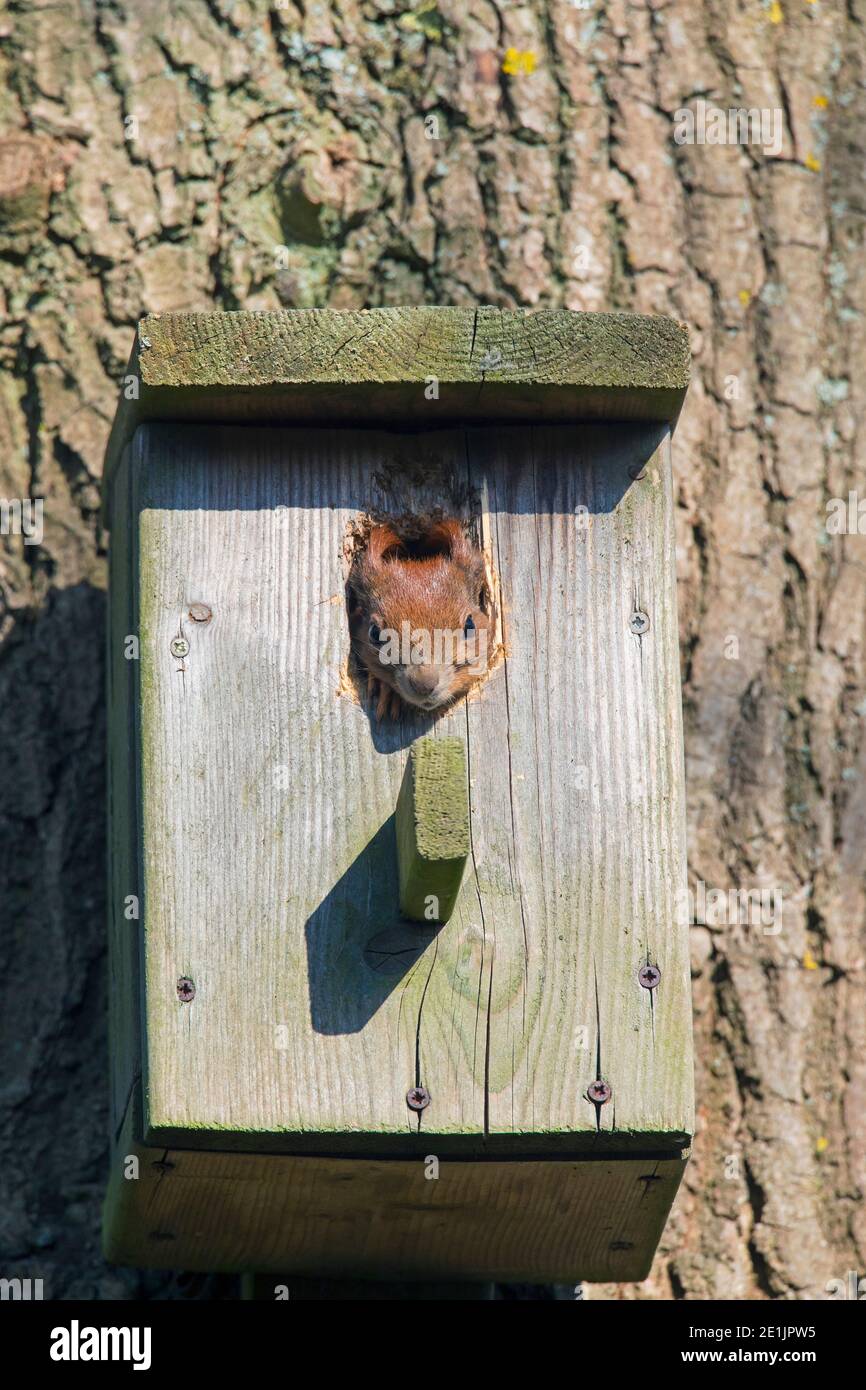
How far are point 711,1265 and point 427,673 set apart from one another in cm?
170

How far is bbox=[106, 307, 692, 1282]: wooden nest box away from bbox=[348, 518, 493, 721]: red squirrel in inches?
2.1

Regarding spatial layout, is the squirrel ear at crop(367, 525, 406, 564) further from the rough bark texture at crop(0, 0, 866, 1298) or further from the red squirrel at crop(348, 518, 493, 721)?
the rough bark texture at crop(0, 0, 866, 1298)

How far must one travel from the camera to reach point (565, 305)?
15.2ft

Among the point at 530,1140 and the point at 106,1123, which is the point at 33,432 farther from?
the point at 530,1140

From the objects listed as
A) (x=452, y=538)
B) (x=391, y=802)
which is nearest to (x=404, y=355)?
(x=452, y=538)

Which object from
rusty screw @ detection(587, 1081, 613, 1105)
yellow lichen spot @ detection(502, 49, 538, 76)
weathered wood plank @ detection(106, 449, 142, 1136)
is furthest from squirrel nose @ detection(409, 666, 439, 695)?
yellow lichen spot @ detection(502, 49, 538, 76)

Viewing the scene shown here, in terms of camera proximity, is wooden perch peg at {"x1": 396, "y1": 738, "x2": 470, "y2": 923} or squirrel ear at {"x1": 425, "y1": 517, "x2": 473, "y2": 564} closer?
wooden perch peg at {"x1": 396, "y1": 738, "x2": 470, "y2": 923}

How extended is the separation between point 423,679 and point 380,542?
384 millimetres

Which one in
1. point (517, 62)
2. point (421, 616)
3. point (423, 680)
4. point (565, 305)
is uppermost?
point (517, 62)

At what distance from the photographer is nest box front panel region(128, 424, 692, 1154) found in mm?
3295

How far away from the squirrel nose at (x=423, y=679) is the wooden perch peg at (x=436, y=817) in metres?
0.28

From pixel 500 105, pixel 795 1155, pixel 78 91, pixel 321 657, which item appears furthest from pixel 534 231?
pixel 795 1155

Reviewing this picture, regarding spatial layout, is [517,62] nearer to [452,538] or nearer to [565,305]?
[565,305]

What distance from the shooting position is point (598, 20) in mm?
4805
